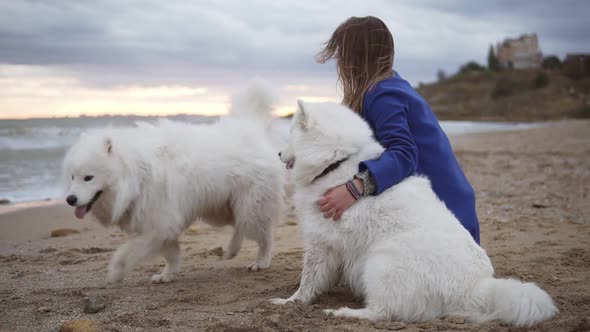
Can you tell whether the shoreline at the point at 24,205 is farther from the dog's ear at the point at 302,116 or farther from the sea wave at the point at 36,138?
the sea wave at the point at 36,138

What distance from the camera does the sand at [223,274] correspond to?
3.03 metres

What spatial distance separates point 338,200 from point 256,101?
1992 millimetres

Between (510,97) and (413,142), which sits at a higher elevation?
(510,97)

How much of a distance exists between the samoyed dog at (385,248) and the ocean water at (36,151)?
1.52 m

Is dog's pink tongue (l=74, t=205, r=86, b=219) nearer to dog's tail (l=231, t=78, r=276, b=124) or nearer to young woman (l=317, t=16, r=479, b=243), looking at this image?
dog's tail (l=231, t=78, r=276, b=124)

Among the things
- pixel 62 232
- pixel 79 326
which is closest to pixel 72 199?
pixel 79 326

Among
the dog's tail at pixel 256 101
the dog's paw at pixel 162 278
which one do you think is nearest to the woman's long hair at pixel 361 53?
the dog's tail at pixel 256 101

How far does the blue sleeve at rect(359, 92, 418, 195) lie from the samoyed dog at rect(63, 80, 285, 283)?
1.27 metres

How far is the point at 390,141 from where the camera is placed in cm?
348

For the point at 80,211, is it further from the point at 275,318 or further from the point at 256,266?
the point at 275,318

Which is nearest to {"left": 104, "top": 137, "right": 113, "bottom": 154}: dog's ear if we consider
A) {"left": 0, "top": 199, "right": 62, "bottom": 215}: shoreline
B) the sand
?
the sand

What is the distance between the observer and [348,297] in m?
3.72

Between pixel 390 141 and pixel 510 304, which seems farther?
pixel 390 141

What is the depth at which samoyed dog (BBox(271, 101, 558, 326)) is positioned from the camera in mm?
2973
